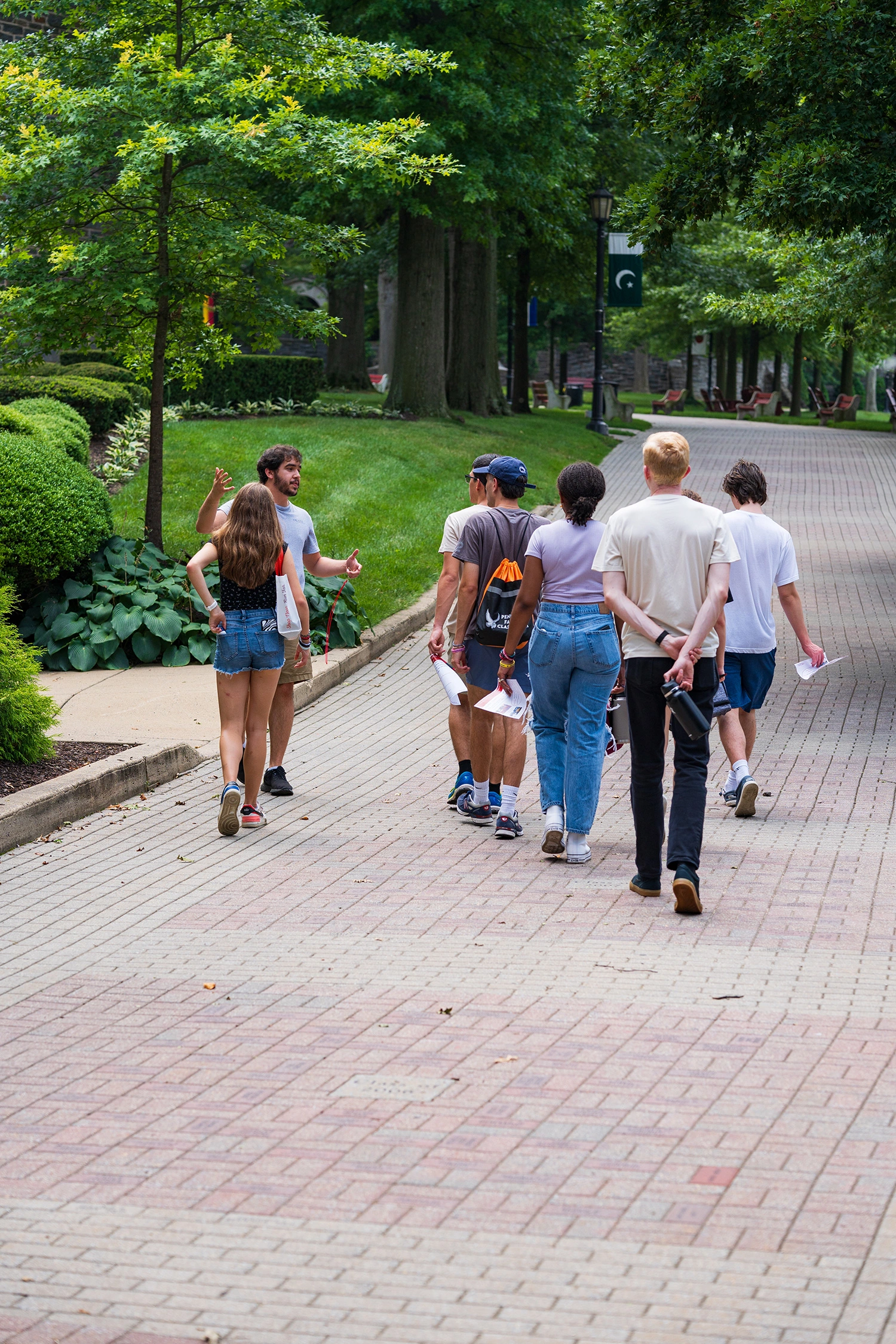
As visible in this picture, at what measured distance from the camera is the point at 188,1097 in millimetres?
4797

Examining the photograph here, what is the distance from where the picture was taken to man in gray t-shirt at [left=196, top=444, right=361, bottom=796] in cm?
855

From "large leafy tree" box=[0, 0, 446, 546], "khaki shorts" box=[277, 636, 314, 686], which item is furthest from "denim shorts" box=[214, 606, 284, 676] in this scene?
"large leafy tree" box=[0, 0, 446, 546]

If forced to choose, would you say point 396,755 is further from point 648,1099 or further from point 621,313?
point 621,313

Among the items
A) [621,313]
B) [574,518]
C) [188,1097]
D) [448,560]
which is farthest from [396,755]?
[621,313]

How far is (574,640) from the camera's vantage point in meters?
7.45

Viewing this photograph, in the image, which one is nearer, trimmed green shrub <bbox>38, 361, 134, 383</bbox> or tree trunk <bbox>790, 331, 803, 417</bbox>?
trimmed green shrub <bbox>38, 361, 134, 383</bbox>

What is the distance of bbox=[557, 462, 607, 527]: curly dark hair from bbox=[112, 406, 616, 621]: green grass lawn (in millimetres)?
6831

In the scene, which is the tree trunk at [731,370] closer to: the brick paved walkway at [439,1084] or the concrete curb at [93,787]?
the concrete curb at [93,787]

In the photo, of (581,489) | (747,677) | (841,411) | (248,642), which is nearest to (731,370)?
(841,411)

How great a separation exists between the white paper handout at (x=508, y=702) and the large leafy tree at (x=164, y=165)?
6708 mm

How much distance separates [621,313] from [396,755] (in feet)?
183

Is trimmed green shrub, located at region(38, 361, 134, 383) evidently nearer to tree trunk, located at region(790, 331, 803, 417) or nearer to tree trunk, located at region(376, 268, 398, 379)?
tree trunk, located at region(376, 268, 398, 379)

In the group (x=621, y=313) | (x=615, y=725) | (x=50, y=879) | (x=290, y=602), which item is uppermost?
(x=621, y=313)

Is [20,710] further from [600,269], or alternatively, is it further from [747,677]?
[600,269]
